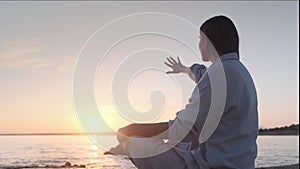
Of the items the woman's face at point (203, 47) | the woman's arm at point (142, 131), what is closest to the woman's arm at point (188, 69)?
the woman's face at point (203, 47)

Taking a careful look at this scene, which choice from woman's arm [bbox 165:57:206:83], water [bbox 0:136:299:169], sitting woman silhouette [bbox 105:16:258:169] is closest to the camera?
sitting woman silhouette [bbox 105:16:258:169]

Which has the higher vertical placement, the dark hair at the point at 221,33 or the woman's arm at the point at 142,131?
the dark hair at the point at 221,33

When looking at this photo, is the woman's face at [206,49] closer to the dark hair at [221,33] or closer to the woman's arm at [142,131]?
the dark hair at [221,33]

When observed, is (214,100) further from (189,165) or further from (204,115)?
(189,165)

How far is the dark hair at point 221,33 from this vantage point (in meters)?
2.92

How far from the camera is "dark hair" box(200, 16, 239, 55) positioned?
2920 millimetres

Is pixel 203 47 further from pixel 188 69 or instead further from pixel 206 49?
pixel 188 69

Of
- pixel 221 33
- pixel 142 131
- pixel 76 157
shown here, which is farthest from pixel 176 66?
pixel 76 157

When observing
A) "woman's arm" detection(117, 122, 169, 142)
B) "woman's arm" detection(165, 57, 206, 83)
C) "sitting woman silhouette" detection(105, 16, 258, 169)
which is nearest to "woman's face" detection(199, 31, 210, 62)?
"sitting woman silhouette" detection(105, 16, 258, 169)

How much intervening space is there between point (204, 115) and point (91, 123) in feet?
2.27

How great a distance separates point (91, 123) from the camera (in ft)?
9.81

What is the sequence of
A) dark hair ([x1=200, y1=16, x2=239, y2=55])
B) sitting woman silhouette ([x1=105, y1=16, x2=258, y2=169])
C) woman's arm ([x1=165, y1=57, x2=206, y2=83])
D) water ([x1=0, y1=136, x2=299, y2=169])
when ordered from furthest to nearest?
water ([x1=0, y1=136, x2=299, y2=169]) → woman's arm ([x1=165, y1=57, x2=206, y2=83]) → dark hair ([x1=200, y1=16, x2=239, y2=55]) → sitting woman silhouette ([x1=105, y1=16, x2=258, y2=169])

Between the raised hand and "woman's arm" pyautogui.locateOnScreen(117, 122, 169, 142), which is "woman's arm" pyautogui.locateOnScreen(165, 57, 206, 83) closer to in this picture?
the raised hand

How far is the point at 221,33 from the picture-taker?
292 cm
